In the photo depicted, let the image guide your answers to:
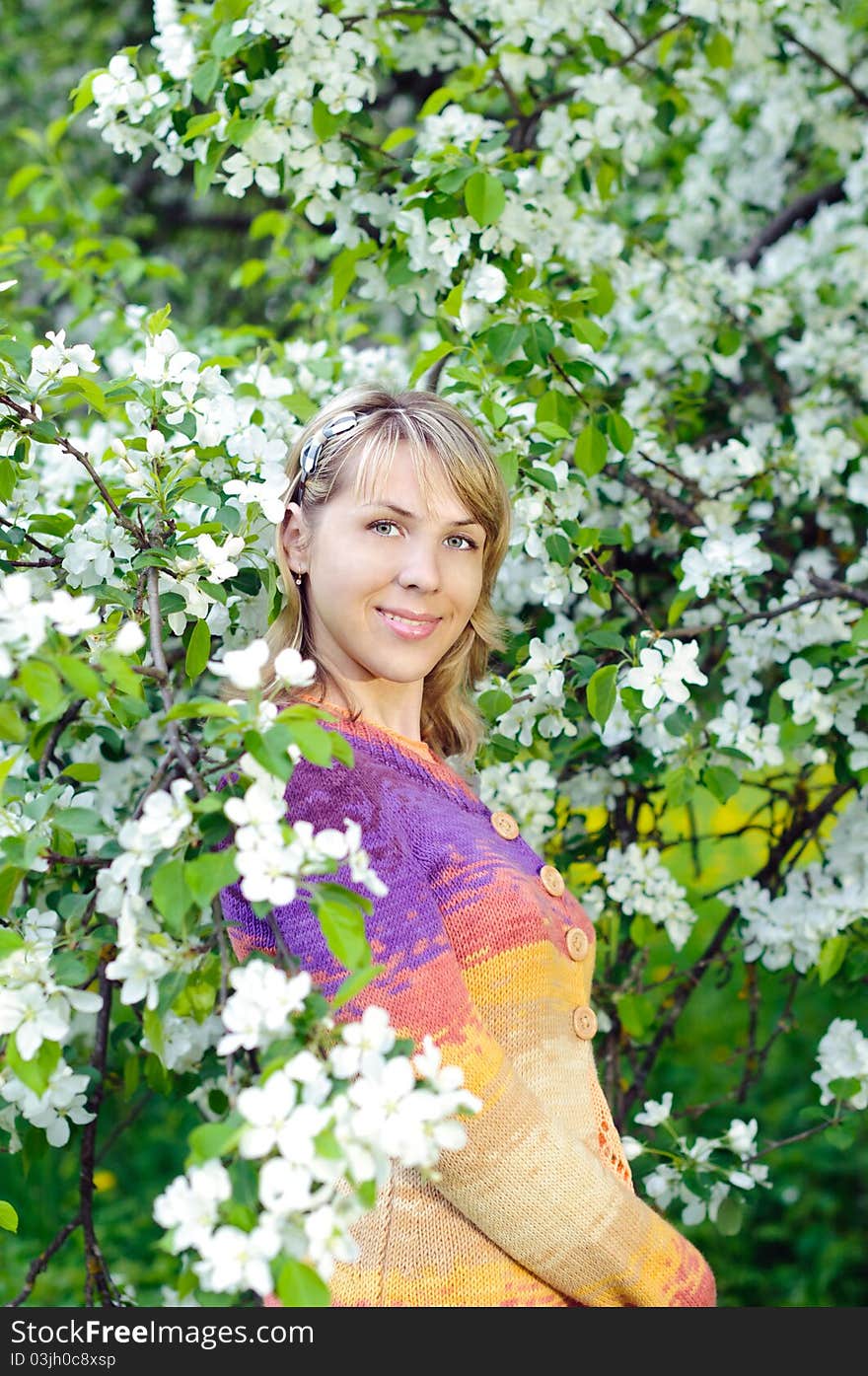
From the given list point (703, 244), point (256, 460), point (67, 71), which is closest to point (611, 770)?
point (256, 460)

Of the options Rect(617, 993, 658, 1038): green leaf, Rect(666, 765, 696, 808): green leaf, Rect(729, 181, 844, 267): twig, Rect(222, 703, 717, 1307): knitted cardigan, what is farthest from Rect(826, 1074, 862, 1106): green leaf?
Rect(729, 181, 844, 267): twig

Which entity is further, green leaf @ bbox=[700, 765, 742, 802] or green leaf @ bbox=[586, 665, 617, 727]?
green leaf @ bbox=[700, 765, 742, 802]

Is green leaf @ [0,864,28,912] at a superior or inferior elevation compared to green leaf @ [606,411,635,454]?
inferior

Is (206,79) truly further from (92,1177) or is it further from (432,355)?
(92,1177)

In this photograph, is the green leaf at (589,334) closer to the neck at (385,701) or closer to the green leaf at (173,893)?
the neck at (385,701)

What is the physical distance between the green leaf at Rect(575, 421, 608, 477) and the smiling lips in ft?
1.97

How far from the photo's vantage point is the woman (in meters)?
1.31

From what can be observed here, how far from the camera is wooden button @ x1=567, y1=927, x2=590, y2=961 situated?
1.55 m

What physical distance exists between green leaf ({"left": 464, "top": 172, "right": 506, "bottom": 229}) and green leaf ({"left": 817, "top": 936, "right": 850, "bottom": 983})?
1.17 m

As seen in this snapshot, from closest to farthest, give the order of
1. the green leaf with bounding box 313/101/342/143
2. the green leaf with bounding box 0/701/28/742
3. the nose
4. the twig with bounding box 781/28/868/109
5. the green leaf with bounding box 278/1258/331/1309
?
the green leaf with bounding box 278/1258/331/1309 < the green leaf with bounding box 0/701/28/742 < the nose < the green leaf with bounding box 313/101/342/143 < the twig with bounding box 781/28/868/109

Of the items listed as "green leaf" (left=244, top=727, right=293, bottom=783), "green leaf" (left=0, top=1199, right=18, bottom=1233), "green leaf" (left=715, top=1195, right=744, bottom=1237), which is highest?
"green leaf" (left=244, top=727, right=293, bottom=783)

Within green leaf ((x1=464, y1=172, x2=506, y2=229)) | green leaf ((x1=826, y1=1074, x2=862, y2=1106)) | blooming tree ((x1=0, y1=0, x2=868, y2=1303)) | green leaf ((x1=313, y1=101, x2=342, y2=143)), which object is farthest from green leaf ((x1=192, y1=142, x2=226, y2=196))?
green leaf ((x1=826, y1=1074, x2=862, y2=1106))

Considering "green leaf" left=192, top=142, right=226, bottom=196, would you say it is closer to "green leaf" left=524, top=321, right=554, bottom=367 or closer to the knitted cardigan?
"green leaf" left=524, top=321, right=554, bottom=367

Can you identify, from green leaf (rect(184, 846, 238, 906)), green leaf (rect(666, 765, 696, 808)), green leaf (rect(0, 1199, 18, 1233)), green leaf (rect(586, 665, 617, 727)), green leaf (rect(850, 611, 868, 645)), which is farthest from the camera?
green leaf (rect(666, 765, 696, 808))
